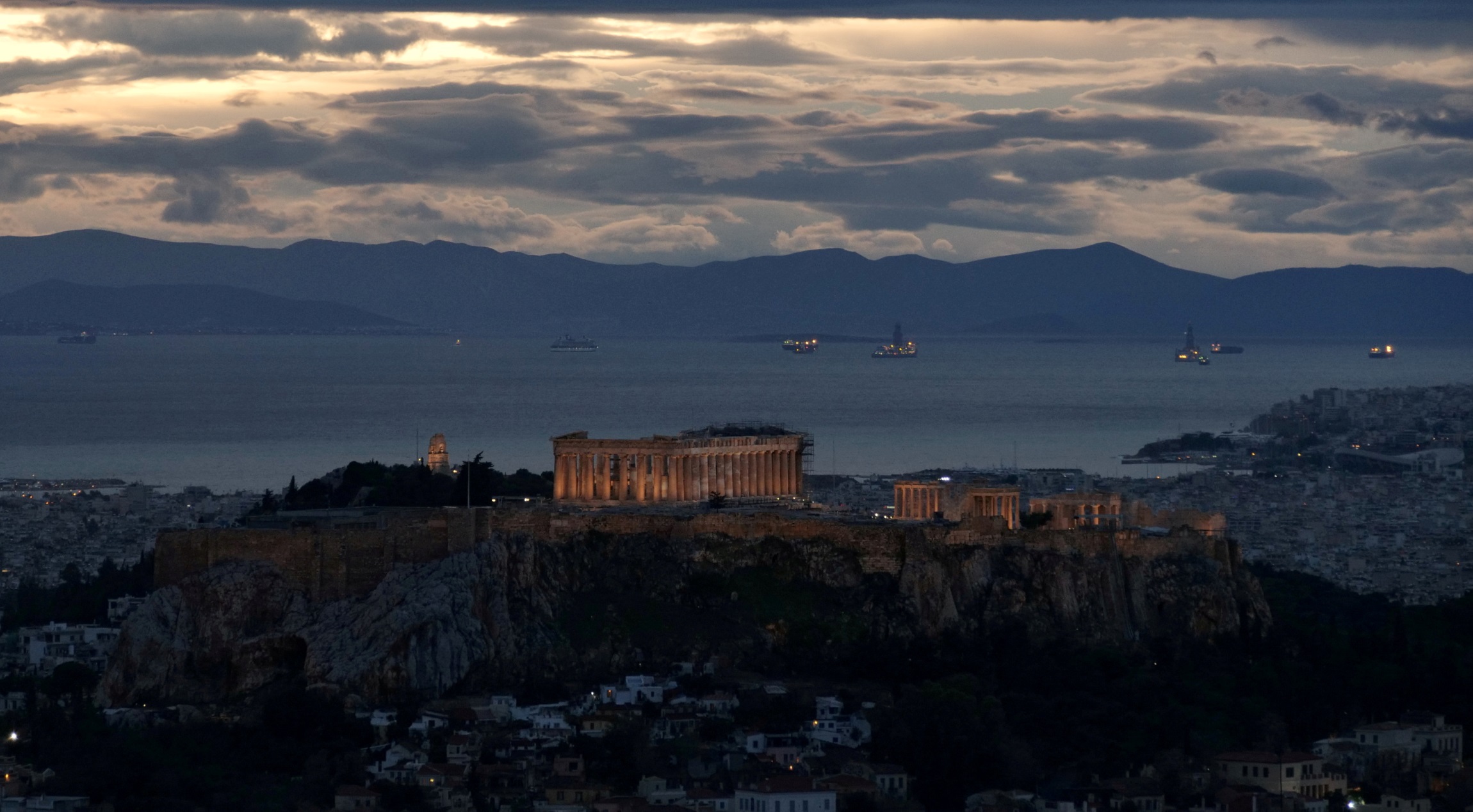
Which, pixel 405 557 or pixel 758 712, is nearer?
pixel 758 712

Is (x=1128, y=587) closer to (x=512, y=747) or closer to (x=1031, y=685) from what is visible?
(x=1031, y=685)

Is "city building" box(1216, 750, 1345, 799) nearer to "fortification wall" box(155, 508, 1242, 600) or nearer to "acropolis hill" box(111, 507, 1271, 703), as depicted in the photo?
"acropolis hill" box(111, 507, 1271, 703)

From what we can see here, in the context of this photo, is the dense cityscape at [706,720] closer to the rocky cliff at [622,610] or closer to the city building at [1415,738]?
the city building at [1415,738]

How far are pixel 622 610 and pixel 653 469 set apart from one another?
9.53 meters

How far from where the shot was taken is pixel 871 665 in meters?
78.8

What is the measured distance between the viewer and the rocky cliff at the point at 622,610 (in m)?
77.5

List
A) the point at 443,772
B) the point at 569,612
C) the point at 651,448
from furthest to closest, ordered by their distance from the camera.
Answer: the point at 651,448
the point at 569,612
the point at 443,772

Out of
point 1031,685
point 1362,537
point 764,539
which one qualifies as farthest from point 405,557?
point 1362,537

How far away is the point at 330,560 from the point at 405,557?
1918mm

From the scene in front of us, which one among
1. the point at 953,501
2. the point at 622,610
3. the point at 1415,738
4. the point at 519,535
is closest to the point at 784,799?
the point at 622,610

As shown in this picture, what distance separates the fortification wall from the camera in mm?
80500

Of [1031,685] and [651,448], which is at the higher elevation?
[651,448]

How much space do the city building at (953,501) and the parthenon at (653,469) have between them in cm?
440

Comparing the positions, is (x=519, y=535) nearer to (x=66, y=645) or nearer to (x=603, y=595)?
(x=603, y=595)
